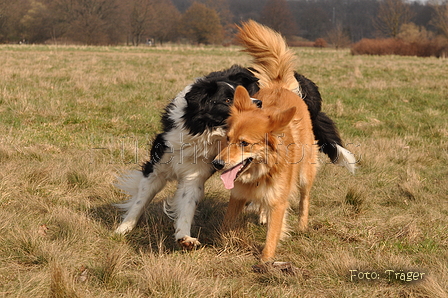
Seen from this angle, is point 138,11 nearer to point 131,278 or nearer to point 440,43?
point 440,43

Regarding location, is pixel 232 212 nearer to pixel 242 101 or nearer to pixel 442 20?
pixel 242 101

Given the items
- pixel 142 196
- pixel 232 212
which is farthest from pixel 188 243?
pixel 142 196

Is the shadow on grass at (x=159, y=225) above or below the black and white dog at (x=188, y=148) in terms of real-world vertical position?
below

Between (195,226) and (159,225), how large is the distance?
365 millimetres

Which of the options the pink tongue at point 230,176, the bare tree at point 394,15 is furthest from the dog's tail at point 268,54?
the bare tree at point 394,15

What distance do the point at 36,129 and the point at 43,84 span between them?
450 centimetres

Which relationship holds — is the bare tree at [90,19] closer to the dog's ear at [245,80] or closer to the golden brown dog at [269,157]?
the dog's ear at [245,80]

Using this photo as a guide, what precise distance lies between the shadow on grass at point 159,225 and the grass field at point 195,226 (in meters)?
0.02

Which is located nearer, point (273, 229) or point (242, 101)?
point (242, 101)

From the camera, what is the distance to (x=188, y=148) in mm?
3600

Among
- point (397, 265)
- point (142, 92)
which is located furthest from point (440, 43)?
point (397, 265)

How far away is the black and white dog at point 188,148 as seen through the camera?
3.53 m

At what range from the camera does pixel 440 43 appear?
3538 centimetres

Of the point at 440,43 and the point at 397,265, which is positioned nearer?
the point at 397,265
